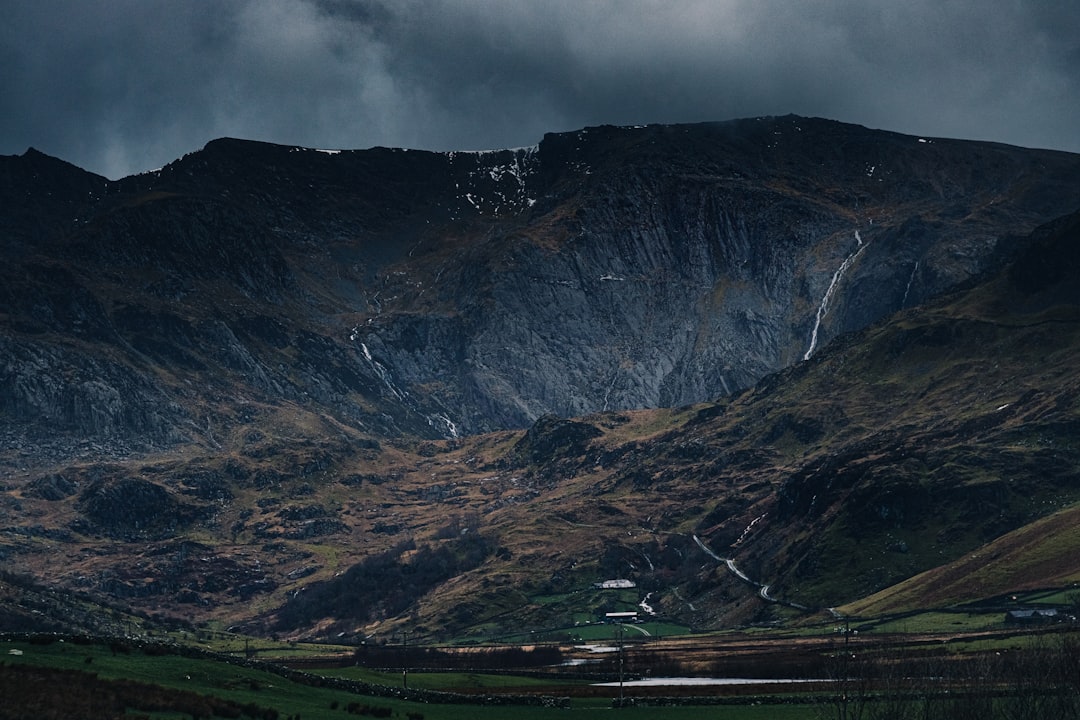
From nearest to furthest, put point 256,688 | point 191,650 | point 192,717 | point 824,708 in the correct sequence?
point 192,717
point 256,688
point 191,650
point 824,708

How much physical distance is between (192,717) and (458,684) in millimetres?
94918

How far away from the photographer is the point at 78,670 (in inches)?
4163

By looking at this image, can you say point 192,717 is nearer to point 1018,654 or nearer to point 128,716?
point 128,716

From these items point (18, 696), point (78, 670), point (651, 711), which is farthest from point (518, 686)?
point (18, 696)

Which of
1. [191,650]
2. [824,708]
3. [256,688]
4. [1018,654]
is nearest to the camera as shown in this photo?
[256,688]

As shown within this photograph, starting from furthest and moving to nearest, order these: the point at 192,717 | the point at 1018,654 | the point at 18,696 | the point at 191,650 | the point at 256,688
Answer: the point at 1018,654 < the point at 191,650 < the point at 256,688 < the point at 192,717 < the point at 18,696

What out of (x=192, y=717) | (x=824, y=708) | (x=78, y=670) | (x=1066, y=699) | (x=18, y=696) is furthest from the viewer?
(x=824, y=708)

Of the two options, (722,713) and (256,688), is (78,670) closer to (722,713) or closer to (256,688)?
(256,688)

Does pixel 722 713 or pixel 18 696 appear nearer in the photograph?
pixel 18 696

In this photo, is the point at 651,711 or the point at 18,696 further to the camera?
the point at 651,711

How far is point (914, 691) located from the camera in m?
156

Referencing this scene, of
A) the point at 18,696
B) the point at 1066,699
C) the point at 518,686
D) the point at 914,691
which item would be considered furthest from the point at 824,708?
the point at 18,696

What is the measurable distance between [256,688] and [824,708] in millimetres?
Result: 66409

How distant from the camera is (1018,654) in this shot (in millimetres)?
182375
